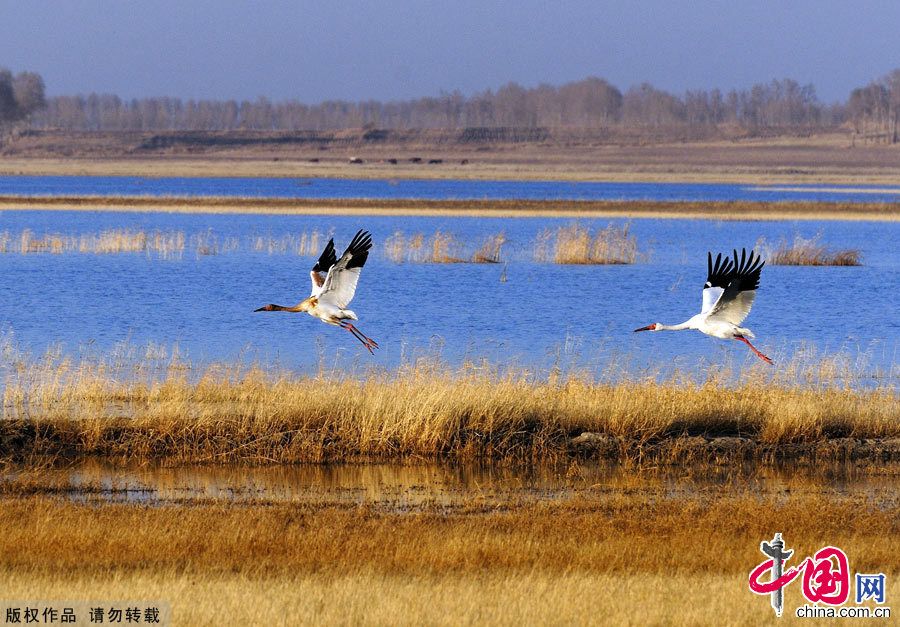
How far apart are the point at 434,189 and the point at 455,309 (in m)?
53.8

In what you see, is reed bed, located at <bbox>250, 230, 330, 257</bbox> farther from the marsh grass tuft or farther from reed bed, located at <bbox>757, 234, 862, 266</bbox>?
reed bed, located at <bbox>757, 234, 862, 266</bbox>

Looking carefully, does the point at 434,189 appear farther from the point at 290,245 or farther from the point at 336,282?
the point at 336,282

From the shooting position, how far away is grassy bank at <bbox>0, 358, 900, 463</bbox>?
1306cm

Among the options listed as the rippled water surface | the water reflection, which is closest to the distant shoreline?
the rippled water surface

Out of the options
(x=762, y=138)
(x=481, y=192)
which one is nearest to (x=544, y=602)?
(x=481, y=192)

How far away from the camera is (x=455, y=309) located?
85.4ft

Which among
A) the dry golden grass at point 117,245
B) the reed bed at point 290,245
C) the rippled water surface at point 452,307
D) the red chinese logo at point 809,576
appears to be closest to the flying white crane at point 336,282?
the rippled water surface at point 452,307

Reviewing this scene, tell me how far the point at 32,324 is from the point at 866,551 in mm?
16438

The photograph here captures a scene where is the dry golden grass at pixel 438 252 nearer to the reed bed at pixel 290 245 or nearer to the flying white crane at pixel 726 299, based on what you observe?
the reed bed at pixel 290 245

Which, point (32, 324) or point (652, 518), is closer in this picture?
point (652, 518)

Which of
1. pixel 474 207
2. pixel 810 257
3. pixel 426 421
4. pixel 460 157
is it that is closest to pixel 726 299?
pixel 426 421

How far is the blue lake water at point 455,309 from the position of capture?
65.8 ft

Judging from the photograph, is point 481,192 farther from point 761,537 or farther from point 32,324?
point 761,537

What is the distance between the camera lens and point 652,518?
10.6 metres
